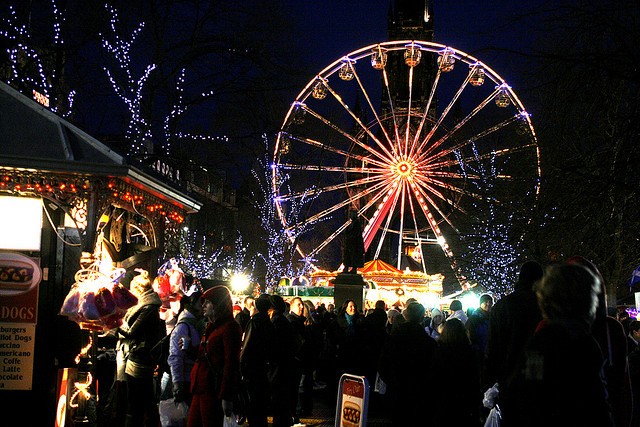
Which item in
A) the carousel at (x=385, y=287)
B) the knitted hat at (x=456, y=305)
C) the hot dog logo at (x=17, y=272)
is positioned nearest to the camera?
the hot dog logo at (x=17, y=272)

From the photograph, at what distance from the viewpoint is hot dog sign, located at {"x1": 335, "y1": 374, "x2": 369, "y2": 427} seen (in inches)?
277

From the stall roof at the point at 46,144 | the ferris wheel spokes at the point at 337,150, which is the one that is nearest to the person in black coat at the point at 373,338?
the stall roof at the point at 46,144

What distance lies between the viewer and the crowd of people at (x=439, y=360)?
12.2 feet

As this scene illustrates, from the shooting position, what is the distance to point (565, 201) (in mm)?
6930

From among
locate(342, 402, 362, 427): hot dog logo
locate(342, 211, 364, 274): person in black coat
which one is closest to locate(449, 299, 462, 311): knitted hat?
locate(342, 402, 362, 427): hot dog logo

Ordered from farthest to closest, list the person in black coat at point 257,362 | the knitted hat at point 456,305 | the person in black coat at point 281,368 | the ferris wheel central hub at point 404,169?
the ferris wheel central hub at point 404,169
the knitted hat at point 456,305
the person in black coat at point 281,368
the person in black coat at point 257,362

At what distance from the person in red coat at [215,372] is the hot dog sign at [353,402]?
1058mm

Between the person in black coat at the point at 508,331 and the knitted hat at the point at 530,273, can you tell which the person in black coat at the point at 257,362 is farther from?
the knitted hat at the point at 530,273

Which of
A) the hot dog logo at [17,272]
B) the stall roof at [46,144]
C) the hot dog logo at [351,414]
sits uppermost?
the stall roof at [46,144]

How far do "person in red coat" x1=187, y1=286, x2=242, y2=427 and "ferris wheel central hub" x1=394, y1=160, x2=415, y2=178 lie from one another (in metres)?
22.0

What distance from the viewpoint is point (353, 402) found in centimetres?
721

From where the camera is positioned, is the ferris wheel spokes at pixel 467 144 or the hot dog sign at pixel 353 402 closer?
the hot dog sign at pixel 353 402

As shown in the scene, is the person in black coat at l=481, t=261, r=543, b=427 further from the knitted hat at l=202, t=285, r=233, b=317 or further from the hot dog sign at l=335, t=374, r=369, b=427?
the knitted hat at l=202, t=285, r=233, b=317

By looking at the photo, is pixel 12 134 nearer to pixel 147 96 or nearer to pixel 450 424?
pixel 450 424
